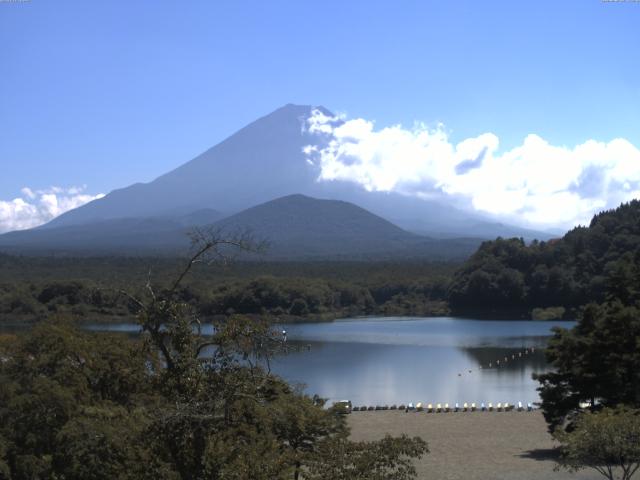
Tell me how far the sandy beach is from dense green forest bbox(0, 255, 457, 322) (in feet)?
87.4

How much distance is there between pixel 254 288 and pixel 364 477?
50.9 meters

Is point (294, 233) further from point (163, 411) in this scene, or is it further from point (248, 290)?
point (163, 411)

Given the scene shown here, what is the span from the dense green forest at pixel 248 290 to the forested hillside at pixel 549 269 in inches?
132

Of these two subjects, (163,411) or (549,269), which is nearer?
(163,411)

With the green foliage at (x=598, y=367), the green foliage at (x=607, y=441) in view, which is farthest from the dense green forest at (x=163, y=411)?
the green foliage at (x=598, y=367)

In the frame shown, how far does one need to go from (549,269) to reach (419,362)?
87.1ft

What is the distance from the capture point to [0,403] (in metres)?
9.73

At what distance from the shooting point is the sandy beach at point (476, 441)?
542 inches

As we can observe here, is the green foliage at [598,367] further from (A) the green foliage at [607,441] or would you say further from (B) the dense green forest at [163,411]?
(B) the dense green forest at [163,411]

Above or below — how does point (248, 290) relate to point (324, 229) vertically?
below

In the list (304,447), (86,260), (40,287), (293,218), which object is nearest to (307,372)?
(304,447)

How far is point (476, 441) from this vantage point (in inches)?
674

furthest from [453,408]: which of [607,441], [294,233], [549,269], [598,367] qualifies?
[294,233]

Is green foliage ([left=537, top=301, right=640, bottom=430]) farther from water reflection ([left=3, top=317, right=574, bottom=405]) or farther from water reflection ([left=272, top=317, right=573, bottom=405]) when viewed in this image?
water reflection ([left=3, top=317, right=574, bottom=405])
